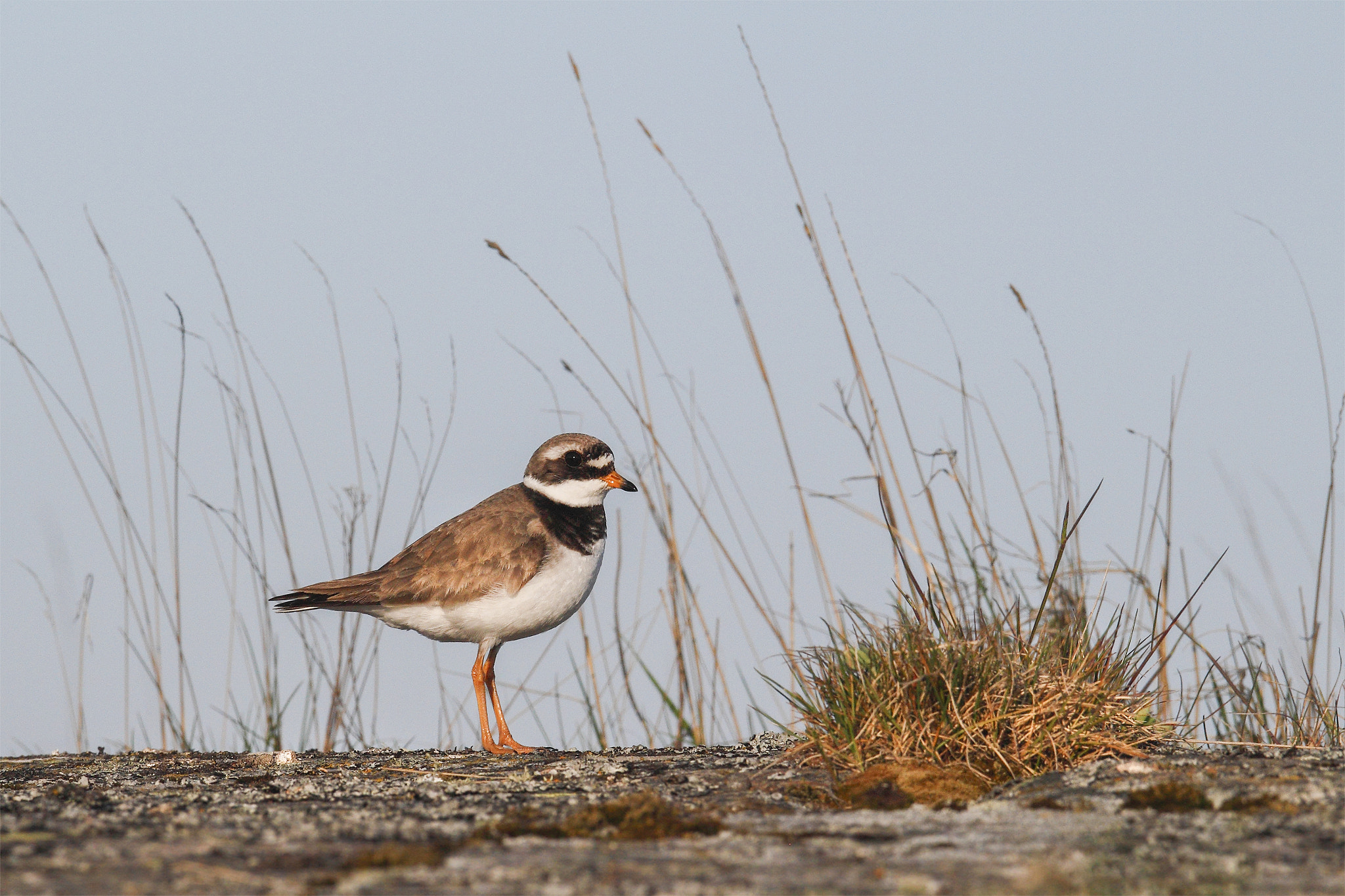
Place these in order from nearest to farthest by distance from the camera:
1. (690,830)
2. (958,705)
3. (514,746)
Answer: (690,830) < (958,705) < (514,746)

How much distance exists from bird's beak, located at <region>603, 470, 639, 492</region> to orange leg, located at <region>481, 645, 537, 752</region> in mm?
1131

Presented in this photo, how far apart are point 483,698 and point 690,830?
3.58 meters

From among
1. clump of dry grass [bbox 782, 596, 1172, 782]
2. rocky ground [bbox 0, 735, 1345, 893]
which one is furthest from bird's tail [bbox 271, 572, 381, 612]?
clump of dry grass [bbox 782, 596, 1172, 782]

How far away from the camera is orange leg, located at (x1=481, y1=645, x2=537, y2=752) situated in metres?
6.39

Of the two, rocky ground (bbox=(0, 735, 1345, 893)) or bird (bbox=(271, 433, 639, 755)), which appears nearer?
rocky ground (bbox=(0, 735, 1345, 893))

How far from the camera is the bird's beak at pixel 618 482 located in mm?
7180

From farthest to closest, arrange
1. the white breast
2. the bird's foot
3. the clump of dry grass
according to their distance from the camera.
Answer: the white breast → the bird's foot → the clump of dry grass

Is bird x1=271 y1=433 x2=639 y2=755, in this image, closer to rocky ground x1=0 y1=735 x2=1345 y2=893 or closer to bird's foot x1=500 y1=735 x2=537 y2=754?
bird's foot x1=500 y1=735 x2=537 y2=754

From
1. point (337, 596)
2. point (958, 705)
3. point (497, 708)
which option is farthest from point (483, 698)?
point (958, 705)

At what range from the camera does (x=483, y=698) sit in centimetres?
674

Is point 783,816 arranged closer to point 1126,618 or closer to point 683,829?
point 683,829

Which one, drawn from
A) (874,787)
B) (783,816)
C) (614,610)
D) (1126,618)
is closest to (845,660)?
(874,787)

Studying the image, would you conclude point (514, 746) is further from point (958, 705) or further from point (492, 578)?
point (958, 705)

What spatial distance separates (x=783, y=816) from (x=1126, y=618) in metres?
1.96
